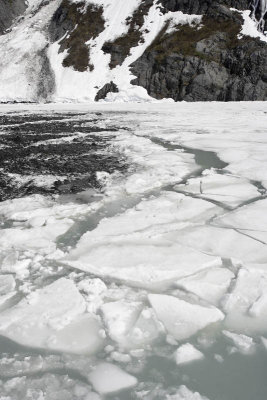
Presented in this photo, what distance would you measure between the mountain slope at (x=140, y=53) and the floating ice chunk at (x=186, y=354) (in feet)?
128

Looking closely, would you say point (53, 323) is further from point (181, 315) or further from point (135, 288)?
point (181, 315)

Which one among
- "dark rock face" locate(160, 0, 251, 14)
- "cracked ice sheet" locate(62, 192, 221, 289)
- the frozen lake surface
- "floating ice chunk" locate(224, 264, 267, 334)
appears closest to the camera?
the frozen lake surface

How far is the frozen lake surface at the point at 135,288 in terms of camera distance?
2062 mm

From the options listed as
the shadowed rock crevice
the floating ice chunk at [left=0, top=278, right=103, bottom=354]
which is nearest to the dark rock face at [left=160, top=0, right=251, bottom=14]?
the shadowed rock crevice

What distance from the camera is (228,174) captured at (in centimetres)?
619

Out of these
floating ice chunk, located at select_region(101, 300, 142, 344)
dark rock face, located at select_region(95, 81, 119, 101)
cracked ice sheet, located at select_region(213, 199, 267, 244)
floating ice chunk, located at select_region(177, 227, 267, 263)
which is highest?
dark rock face, located at select_region(95, 81, 119, 101)

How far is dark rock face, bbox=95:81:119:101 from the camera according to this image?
41.2 metres

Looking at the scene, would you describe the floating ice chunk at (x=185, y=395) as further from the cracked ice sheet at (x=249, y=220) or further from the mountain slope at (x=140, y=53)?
the mountain slope at (x=140, y=53)

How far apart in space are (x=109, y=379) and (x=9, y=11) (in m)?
74.5

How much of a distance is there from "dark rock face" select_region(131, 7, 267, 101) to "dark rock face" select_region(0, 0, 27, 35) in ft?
102

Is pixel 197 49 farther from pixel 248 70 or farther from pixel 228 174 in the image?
pixel 228 174

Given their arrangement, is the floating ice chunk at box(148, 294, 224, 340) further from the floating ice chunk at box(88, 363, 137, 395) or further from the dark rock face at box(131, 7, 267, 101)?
the dark rock face at box(131, 7, 267, 101)

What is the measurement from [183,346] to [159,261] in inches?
42.0

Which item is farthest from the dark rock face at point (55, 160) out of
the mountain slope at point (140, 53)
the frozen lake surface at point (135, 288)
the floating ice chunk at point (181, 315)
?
the mountain slope at point (140, 53)
